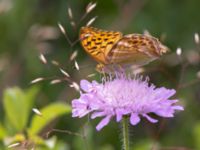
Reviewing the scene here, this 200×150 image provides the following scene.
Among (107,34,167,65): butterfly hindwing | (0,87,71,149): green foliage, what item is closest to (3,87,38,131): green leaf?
(0,87,71,149): green foliage

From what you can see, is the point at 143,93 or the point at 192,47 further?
the point at 192,47

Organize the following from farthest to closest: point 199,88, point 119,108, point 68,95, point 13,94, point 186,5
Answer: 1. point 186,5
2. point 199,88
3. point 68,95
4. point 13,94
5. point 119,108

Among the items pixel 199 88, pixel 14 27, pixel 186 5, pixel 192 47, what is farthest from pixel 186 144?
pixel 14 27

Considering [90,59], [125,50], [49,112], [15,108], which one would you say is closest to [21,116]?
[15,108]

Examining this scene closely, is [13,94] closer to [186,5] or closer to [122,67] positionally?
[122,67]

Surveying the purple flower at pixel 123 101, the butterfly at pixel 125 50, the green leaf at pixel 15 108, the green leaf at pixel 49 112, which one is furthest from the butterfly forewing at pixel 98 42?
the green leaf at pixel 15 108

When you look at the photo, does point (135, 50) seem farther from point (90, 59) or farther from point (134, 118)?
point (90, 59)

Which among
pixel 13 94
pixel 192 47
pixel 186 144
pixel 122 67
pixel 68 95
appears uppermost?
pixel 122 67

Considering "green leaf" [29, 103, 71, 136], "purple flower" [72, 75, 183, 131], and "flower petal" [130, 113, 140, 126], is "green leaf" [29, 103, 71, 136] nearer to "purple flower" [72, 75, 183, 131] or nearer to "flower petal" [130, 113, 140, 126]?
"purple flower" [72, 75, 183, 131]
